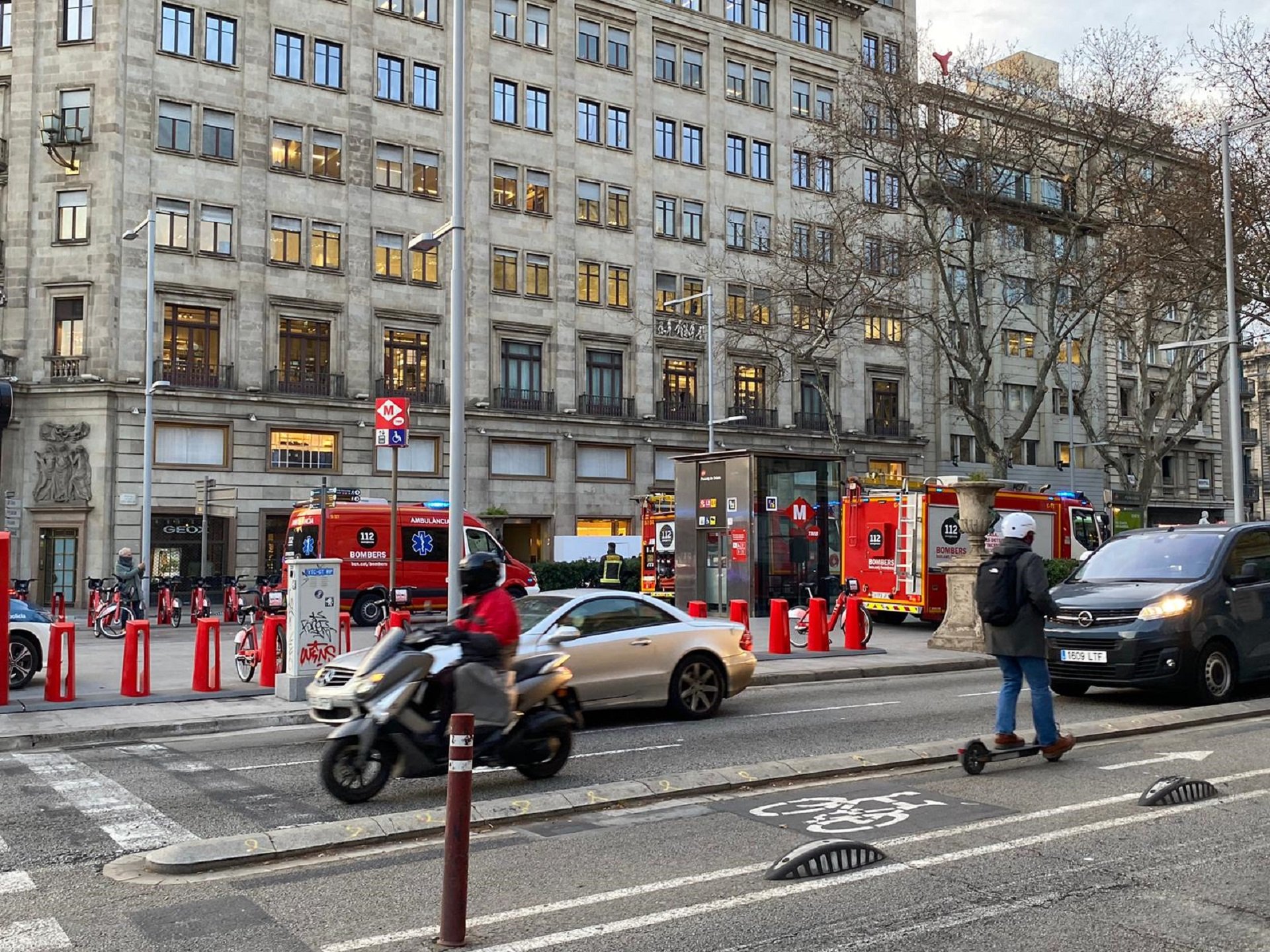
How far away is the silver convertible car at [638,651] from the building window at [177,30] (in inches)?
1290

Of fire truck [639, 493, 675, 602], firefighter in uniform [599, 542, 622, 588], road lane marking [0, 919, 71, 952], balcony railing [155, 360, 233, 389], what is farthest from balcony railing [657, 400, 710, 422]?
road lane marking [0, 919, 71, 952]

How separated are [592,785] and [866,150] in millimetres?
28206

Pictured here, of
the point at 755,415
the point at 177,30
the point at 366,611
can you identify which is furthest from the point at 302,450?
the point at 755,415

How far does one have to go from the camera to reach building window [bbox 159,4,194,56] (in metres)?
38.2

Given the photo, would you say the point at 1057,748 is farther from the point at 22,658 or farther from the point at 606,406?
the point at 606,406

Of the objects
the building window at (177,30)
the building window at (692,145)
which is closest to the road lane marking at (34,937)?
the building window at (177,30)

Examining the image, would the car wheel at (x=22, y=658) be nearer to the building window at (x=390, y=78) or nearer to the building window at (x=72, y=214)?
the building window at (x=72, y=214)

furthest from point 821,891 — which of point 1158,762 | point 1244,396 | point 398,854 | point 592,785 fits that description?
point 1244,396

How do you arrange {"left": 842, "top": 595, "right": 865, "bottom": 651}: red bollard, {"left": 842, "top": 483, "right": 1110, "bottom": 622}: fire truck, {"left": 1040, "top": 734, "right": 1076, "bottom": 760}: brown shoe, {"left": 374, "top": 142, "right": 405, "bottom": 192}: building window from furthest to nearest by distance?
{"left": 374, "top": 142, "right": 405, "bottom": 192}: building window < {"left": 842, "top": 483, "right": 1110, "bottom": 622}: fire truck < {"left": 842, "top": 595, "right": 865, "bottom": 651}: red bollard < {"left": 1040, "top": 734, "right": 1076, "bottom": 760}: brown shoe

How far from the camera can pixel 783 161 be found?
52.1 m

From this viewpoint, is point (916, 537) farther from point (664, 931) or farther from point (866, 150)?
point (664, 931)

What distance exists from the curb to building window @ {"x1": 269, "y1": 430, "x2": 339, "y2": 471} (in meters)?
32.2

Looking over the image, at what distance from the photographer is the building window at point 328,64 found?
4088 cm

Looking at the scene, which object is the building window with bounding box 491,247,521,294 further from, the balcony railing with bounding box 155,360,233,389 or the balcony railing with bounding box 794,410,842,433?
the balcony railing with bounding box 794,410,842,433
